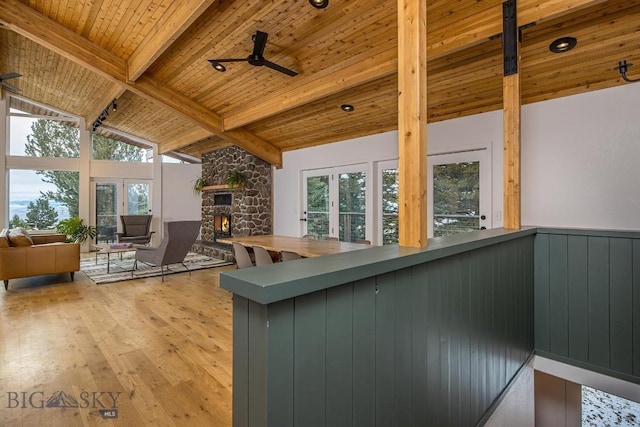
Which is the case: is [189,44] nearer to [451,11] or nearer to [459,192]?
[451,11]

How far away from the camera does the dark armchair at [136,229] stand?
768cm

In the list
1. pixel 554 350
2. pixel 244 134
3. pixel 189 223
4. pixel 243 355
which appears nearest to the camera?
pixel 243 355

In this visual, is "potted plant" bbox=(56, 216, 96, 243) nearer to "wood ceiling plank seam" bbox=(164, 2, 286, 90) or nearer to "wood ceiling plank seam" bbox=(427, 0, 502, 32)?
"wood ceiling plank seam" bbox=(164, 2, 286, 90)

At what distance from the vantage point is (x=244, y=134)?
6320mm

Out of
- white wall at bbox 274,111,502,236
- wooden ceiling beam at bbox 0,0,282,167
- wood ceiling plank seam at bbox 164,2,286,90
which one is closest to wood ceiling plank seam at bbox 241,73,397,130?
white wall at bbox 274,111,502,236

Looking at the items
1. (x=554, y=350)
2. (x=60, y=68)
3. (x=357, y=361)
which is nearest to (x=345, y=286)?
(x=357, y=361)

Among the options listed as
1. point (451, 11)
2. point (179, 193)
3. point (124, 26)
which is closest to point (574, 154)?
point (451, 11)

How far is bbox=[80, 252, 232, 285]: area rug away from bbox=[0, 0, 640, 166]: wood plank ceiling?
266cm

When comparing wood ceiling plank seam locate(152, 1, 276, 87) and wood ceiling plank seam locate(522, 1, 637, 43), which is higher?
wood ceiling plank seam locate(152, 1, 276, 87)

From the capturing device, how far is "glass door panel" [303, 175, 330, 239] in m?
6.26

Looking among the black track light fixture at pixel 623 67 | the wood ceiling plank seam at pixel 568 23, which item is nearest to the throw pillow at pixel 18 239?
the wood ceiling plank seam at pixel 568 23

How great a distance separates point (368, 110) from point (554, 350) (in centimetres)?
355

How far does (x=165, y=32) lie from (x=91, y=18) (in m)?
1.12

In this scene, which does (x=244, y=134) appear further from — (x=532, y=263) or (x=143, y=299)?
(x=532, y=263)
